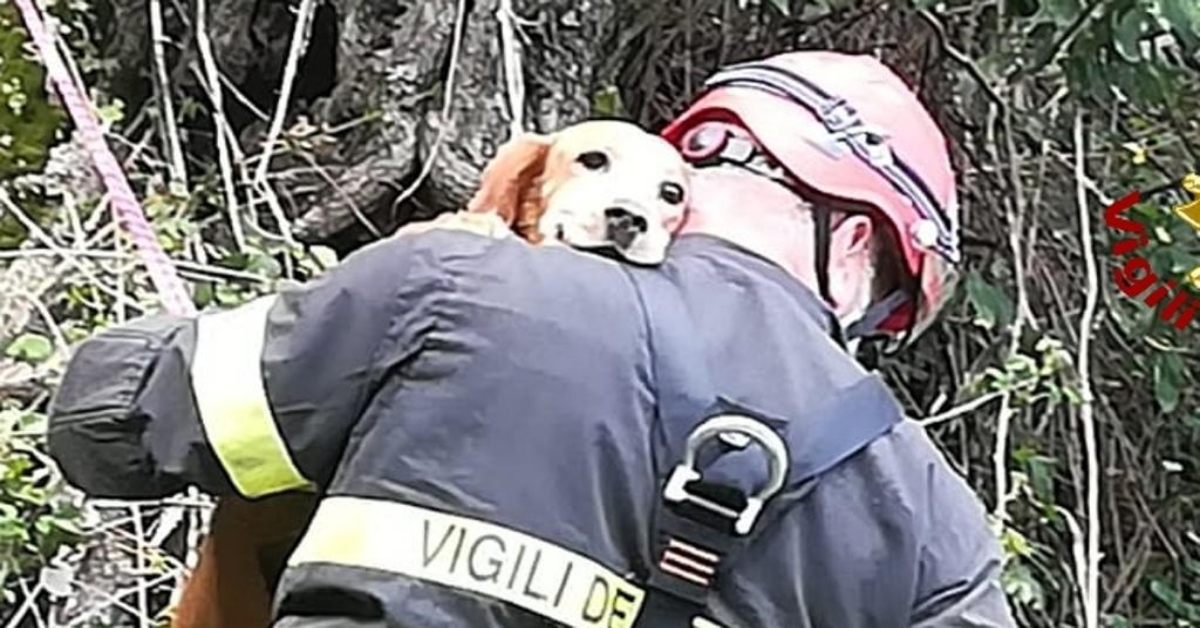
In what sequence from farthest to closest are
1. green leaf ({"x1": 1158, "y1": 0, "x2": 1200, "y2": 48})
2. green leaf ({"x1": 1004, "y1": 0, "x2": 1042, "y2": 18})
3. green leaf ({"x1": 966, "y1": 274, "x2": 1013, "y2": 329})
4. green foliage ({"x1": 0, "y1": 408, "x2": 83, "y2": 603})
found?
1. green leaf ({"x1": 966, "y1": 274, "x2": 1013, "y2": 329})
2. green leaf ({"x1": 1004, "y1": 0, "x2": 1042, "y2": 18})
3. green leaf ({"x1": 1158, "y1": 0, "x2": 1200, "y2": 48})
4. green foliage ({"x1": 0, "y1": 408, "x2": 83, "y2": 603})

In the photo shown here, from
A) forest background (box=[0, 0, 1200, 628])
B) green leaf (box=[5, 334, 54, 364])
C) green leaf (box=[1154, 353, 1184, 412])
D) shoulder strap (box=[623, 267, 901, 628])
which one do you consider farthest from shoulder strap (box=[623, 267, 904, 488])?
green leaf (box=[1154, 353, 1184, 412])

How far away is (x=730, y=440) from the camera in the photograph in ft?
4.46

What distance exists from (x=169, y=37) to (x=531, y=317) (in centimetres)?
192

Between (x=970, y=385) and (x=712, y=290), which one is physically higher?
(x=712, y=290)

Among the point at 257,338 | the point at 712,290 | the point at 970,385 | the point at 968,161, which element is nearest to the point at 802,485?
the point at 712,290

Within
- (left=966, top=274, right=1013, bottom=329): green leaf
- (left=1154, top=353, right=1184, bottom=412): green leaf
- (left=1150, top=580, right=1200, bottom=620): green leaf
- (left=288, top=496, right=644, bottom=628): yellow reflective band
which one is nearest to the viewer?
(left=288, top=496, right=644, bottom=628): yellow reflective band

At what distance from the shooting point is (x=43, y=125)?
315 cm

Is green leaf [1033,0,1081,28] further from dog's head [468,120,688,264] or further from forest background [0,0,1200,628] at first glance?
dog's head [468,120,688,264]

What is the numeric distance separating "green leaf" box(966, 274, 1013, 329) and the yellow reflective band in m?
1.94

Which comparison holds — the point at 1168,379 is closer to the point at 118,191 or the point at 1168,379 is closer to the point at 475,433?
the point at 118,191

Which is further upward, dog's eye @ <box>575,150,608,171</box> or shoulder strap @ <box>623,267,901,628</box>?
dog's eye @ <box>575,150,608,171</box>

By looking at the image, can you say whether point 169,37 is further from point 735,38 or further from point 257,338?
point 257,338

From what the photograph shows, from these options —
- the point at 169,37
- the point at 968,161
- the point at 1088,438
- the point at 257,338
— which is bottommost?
the point at 1088,438

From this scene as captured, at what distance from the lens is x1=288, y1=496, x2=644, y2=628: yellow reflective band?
1353 millimetres
